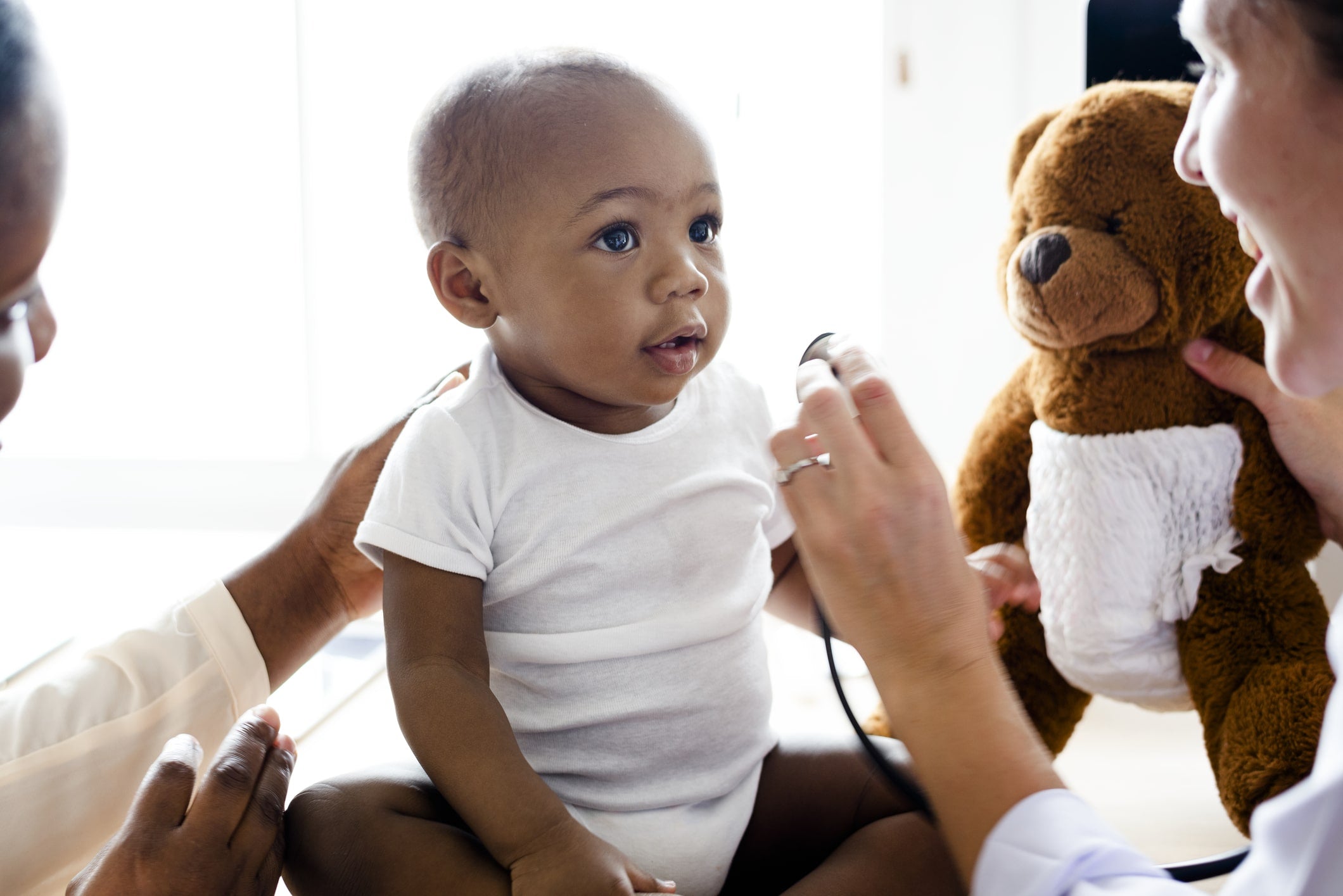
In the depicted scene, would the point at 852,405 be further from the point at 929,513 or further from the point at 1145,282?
the point at 1145,282

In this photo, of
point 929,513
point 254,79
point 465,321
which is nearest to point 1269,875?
point 929,513

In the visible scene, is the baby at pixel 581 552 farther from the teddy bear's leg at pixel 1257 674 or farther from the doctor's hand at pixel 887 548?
the teddy bear's leg at pixel 1257 674

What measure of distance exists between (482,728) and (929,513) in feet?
0.99

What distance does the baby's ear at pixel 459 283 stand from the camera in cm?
81

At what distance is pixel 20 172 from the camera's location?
528 mm

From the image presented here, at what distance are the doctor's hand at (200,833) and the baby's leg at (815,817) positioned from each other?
1.08 ft

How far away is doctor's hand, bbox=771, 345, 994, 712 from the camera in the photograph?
0.63 meters

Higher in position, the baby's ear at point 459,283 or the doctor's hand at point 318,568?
the baby's ear at point 459,283

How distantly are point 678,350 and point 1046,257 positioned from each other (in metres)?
0.32

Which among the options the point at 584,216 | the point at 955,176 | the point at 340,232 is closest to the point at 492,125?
the point at 584,216

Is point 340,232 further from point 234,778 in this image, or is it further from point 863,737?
point 863,737

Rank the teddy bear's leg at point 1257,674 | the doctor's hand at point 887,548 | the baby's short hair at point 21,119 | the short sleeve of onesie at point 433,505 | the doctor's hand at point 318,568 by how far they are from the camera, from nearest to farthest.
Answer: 1. the baby's short hair at point 21,119
2. the doctor's hand at point 887,548
3. the short sleeve of onesie at point 433,505
4. the teddy bear's leg at point 1257,674
5. the doctor's hand at point 318,568

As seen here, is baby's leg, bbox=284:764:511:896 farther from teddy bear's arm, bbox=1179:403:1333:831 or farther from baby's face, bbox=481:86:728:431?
teddy bear's arm, bbox=1179:403:1333:831

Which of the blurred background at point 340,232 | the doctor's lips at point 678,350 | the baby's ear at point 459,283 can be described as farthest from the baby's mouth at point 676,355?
the blurred background at point 340,232
